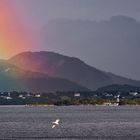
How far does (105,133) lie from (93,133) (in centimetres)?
170

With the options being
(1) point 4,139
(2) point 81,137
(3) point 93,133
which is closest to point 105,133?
(3) point 93,133

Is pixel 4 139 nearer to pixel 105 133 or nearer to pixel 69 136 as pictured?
pixel 69 136

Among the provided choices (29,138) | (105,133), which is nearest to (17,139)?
(29,138)

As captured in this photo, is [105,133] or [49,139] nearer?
[49,139]

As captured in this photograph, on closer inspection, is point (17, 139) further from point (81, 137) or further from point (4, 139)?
point (81, 137)

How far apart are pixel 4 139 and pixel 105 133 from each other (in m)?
17.1

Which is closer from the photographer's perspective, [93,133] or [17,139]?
[17,139]

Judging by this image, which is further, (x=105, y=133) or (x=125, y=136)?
(x=105, y=133)

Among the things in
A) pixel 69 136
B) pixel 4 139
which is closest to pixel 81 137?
pixel 69 136

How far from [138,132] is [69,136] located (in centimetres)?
1260

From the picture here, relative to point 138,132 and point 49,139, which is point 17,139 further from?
point 138,132

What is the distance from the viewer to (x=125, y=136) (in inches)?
4198

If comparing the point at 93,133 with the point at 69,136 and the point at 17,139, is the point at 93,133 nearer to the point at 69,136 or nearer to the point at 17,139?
the point at 69,136

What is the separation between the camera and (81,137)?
105312mm
